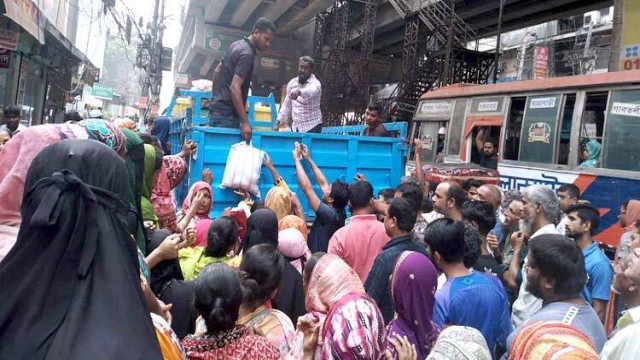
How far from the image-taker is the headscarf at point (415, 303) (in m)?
2.34

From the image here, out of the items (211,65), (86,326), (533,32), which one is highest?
(533,32)

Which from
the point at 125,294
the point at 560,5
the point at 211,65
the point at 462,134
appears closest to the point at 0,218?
the point at 125,294

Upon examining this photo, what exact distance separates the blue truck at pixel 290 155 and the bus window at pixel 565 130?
118 inches

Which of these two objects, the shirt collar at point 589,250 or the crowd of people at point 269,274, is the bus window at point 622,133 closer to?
the crowd of people at point 269,274

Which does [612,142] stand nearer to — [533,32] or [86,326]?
[86,326]

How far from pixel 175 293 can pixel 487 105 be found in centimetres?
754

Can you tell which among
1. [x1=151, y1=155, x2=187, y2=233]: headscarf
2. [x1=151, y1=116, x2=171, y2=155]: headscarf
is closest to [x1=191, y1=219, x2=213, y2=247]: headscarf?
[x1=151, y1=155, x2=187, y2=233]: headscarf

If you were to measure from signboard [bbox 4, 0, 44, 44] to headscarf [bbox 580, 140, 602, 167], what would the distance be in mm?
8154

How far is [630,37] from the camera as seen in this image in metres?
9.01

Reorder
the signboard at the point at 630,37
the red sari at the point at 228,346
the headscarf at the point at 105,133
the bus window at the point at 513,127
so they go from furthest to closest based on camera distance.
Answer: the signboard at the point at 630,37, the bus window at the point at 513,127, the headscarf at the point at 105,133, the red sari at the point at 228,346

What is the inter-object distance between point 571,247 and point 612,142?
5214mm

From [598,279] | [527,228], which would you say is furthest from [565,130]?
[598,279]

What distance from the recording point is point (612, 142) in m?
6.78

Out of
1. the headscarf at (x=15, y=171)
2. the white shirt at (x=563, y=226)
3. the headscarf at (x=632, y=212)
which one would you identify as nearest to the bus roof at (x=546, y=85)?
the headscarf at (x=632, y=212)
